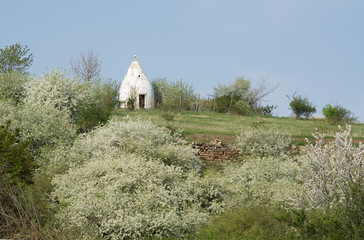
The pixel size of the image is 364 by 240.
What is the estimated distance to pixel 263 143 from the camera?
1580 centimetres

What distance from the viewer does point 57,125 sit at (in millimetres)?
14625

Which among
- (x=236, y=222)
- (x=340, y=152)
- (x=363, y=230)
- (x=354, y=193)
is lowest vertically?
(x=236, y=222)

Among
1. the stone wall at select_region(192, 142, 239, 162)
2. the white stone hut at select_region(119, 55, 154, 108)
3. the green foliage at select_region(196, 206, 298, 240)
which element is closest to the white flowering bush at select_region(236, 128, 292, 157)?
the stone wall at select_region(192, 142, 239, 162)

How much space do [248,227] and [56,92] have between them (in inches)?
614

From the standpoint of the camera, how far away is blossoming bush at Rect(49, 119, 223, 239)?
7168mm

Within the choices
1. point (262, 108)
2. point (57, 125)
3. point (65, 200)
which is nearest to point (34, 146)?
point (57, 125)

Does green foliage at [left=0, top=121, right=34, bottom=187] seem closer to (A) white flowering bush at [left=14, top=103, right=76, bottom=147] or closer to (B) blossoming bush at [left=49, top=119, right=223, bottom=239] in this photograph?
(B) blossoming bush at [left=49, top=119, right=223, bottom=239]

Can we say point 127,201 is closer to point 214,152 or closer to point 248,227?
point 248,227

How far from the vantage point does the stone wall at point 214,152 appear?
15336mm

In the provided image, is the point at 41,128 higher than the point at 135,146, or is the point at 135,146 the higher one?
the point at 41,128

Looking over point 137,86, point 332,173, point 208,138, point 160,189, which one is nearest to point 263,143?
point 208,138

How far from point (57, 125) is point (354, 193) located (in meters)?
11.5

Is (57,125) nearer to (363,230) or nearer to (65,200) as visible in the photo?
(65,200)

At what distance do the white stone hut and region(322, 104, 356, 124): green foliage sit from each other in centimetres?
1634
